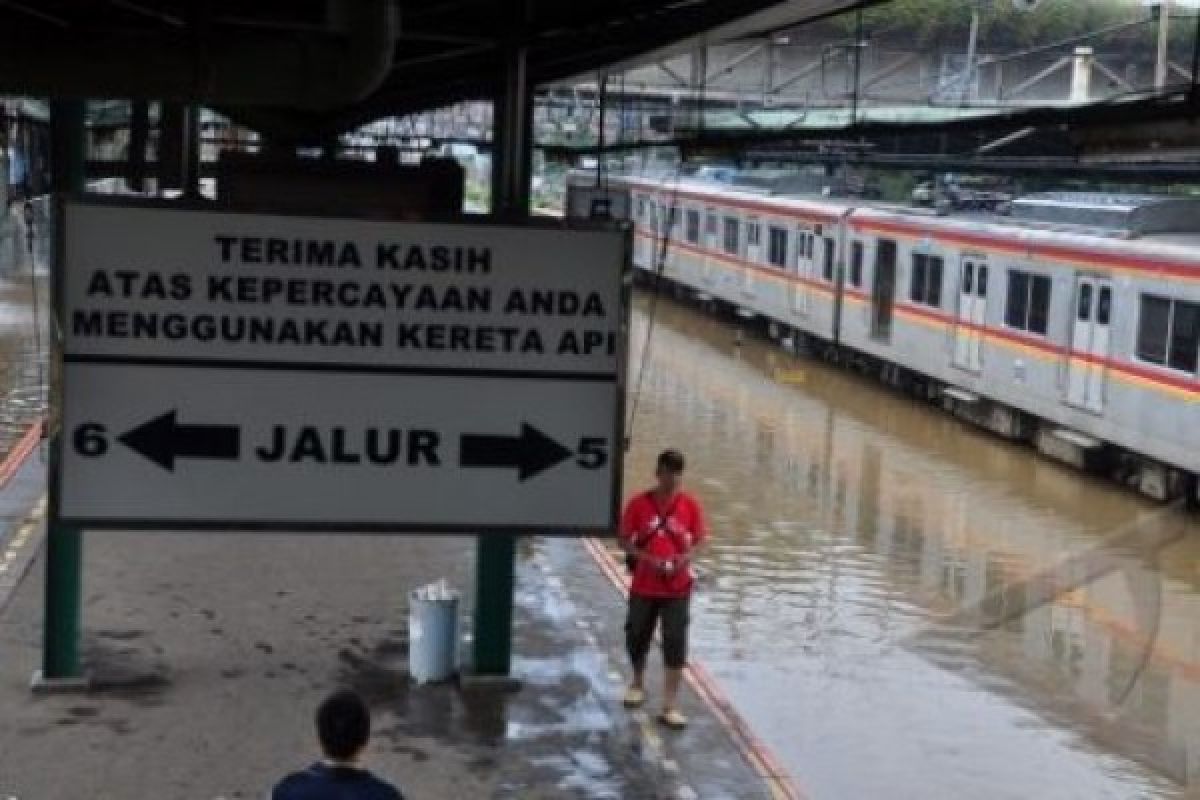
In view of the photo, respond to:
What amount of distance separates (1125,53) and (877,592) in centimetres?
1387

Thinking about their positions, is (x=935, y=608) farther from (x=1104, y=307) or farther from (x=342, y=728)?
(x=342, y=728)

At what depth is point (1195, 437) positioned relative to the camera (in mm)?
19094

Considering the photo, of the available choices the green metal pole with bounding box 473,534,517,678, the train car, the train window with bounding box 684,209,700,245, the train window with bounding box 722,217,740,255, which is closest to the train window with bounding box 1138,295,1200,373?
the train car

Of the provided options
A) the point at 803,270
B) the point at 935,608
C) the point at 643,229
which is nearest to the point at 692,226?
the point at 643,229

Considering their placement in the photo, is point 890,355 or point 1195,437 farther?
point 890,355

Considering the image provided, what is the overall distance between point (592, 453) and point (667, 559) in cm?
273

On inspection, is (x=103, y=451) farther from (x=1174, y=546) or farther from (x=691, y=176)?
(x=691, y=176)

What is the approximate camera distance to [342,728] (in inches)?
195

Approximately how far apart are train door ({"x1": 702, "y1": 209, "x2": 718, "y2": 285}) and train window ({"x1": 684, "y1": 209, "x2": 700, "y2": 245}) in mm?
925

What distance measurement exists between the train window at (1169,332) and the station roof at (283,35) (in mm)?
10839

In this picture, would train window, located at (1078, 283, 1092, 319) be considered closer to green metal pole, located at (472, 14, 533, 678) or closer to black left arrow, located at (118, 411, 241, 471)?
green metal pole, located at (472, 14, 533, 678)

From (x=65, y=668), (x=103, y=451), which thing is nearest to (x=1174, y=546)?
(x=65, y=668)

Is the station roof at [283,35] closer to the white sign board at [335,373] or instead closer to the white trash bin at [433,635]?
the white sign board at [335,373]

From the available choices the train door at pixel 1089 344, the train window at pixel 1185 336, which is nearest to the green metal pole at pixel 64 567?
the train window at pixel 1185 336
